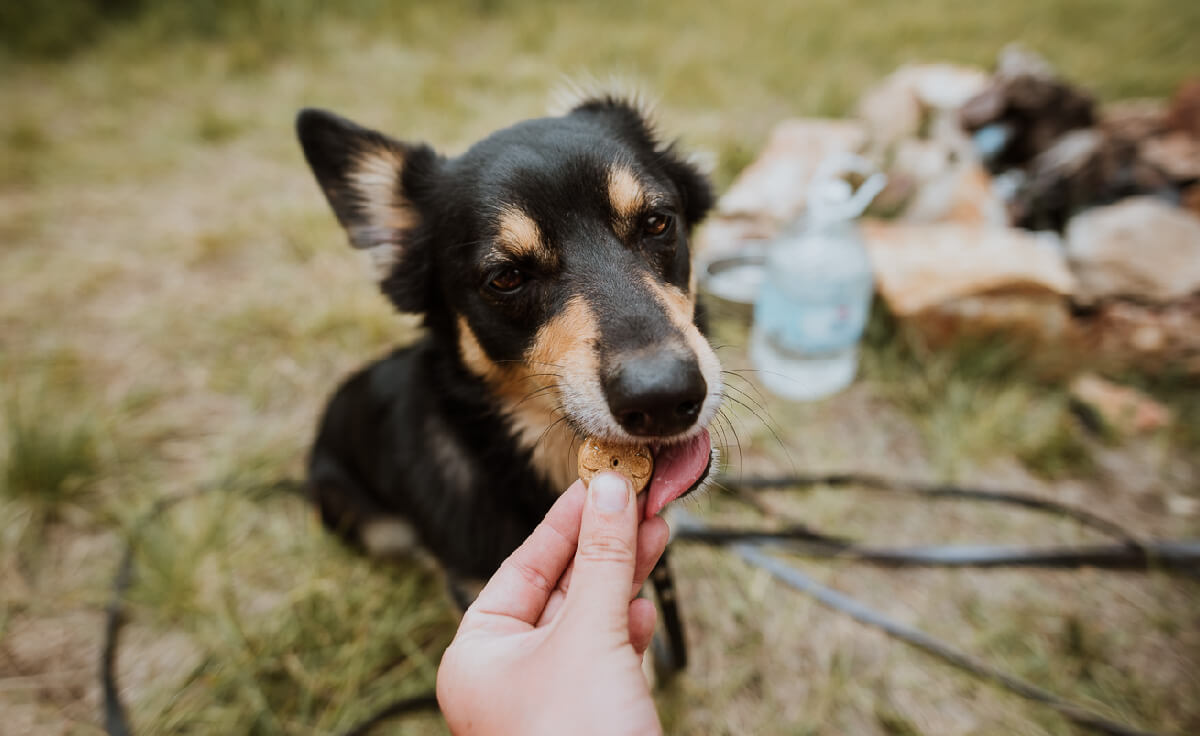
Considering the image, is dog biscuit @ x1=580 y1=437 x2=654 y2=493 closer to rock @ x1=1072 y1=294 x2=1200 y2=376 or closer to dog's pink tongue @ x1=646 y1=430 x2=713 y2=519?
dog's pink tongue @ x1=646 y1=430 x2=713 y2=519

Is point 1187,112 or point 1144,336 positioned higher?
point 1187,112

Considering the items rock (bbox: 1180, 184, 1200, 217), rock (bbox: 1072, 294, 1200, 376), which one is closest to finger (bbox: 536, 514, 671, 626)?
rock (bbox: 1072, 294, 1200, 376)

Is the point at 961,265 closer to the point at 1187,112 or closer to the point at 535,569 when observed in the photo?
the point at 1187,112

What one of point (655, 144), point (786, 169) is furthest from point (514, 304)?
point (786, 169)

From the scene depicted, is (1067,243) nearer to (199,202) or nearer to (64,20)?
(199,202)

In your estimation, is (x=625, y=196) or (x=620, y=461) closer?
(x=620, y=461)

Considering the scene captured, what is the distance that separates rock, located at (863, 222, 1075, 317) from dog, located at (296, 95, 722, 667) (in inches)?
70.3

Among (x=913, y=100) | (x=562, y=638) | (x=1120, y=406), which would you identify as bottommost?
(x=1120, y=406)

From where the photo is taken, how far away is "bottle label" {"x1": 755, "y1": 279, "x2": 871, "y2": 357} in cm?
314

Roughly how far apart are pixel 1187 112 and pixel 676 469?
17.5ft

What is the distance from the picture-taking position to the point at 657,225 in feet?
5.74

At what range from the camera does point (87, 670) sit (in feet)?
7.09

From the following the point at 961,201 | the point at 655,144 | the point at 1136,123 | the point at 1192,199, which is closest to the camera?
the point at 655,144

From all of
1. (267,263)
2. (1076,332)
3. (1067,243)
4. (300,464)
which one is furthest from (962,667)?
(267,263)
